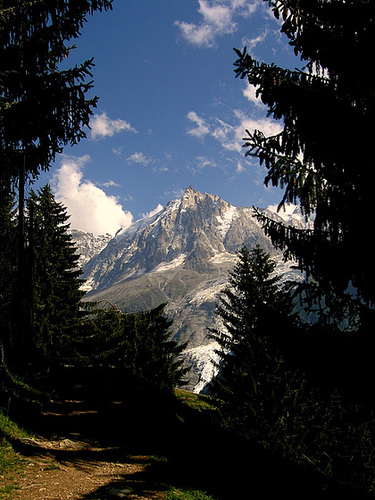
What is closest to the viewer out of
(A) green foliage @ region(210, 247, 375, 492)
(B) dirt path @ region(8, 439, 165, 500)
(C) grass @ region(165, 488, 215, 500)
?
(B) dirt path @ region(8, 439, 165, 500)

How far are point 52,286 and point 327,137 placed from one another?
832 inches

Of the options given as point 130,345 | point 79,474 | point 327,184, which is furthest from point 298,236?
point 130,345

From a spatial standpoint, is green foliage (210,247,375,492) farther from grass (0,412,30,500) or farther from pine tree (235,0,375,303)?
grass (0,412,30,500)

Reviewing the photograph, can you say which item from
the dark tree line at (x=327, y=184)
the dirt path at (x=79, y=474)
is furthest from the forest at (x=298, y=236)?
the dirt path at (x=79, y=474)

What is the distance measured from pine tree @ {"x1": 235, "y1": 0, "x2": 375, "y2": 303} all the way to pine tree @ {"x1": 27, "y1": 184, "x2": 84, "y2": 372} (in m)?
17.9

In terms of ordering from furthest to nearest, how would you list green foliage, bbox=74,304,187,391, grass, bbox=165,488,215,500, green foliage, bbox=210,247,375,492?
1. green foliage, bbox=74,304,187,391
2. green foliage, bbox=210,247,375,492
3. grass, bbox=165,488,215,500

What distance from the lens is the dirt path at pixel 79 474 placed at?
580cm

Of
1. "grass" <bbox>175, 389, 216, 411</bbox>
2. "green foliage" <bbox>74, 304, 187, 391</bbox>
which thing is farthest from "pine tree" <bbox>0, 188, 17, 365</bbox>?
"grass" <bbox>175, 389, 216, 411</bbox>

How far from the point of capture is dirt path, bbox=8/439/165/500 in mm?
5796

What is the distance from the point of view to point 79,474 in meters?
7.06

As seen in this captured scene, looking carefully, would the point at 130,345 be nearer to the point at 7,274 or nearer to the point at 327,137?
the point at 7,274

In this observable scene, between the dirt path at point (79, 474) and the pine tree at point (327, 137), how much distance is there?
5868 millimetres

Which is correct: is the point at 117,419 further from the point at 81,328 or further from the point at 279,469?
the point at 81,328

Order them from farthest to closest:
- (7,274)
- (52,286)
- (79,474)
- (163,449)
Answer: (52,286)
(7,274)
(163,449)
(79,474)
